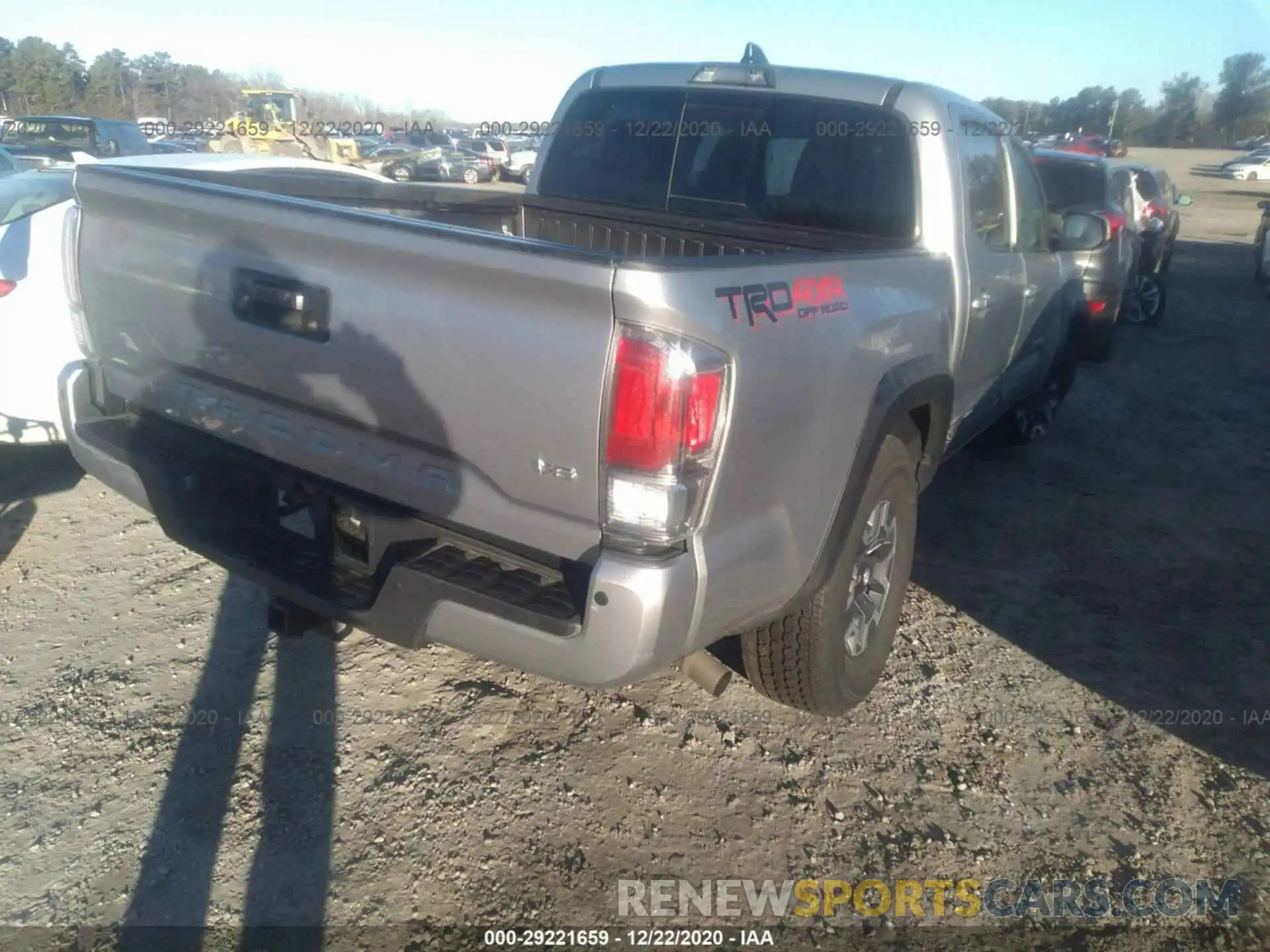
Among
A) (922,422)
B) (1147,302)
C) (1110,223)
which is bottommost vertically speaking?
(1147,302)

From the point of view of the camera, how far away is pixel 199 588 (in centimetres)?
386

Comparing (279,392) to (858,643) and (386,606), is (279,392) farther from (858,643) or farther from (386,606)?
(858,643)

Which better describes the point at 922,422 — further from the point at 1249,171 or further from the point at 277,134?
the point at 1249,171

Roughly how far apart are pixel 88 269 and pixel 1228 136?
86282mm

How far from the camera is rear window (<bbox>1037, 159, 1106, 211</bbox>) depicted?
8969 millimetres

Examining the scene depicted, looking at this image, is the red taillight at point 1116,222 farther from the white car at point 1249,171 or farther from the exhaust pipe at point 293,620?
the white car at point 1249,171

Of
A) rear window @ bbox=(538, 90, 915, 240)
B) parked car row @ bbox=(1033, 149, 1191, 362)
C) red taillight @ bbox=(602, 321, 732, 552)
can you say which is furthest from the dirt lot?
parked car row @ bbox=(1033, 149, 1191, 362)

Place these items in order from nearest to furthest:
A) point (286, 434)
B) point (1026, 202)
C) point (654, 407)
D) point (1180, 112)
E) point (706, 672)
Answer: point (654, 407), point (286, 434), point (706, 672), point (1026, 202), point (1180, 112)

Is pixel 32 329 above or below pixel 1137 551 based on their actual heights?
above

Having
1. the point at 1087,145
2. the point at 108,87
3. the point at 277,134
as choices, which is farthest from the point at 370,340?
the point at 108,87

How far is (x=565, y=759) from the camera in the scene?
2.97 metres

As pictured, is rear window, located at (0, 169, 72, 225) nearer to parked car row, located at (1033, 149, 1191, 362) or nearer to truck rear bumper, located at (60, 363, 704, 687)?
truck rear bumper, located at (60, 363, 704, 687)

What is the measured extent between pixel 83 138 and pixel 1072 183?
13.3 metres

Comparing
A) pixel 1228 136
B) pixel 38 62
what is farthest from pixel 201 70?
pixel 1228 136
